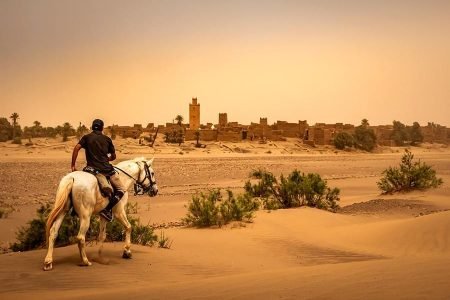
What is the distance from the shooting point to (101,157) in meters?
8.19

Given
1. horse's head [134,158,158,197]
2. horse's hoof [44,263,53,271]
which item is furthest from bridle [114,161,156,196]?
horse's hoof [44,263,53,271]

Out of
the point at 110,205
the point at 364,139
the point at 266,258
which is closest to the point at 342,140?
the point at 364,139

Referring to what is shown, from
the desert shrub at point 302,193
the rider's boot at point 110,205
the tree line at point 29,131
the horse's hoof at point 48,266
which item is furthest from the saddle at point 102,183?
the tree line at point 29,131

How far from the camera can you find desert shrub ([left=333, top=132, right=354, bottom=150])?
61994mm

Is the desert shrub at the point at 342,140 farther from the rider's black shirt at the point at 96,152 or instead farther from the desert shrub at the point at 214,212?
the rider's black shirt at the point at 96,152

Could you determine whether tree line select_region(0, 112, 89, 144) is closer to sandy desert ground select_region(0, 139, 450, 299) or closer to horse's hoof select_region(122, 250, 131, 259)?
sandy desert ground select_region(0, 139, 450, 299)

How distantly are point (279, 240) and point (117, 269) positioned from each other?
201 inches

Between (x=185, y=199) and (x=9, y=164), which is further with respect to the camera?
(x=9, y=164)

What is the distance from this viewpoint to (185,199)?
21.5 m

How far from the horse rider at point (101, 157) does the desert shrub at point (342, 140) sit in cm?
5612

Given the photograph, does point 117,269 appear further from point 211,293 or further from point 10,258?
point 211,293

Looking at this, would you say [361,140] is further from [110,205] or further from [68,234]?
[110,205]

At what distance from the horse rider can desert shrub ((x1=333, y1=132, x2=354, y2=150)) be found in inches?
2210

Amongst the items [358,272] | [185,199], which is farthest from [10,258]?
[185,199]
